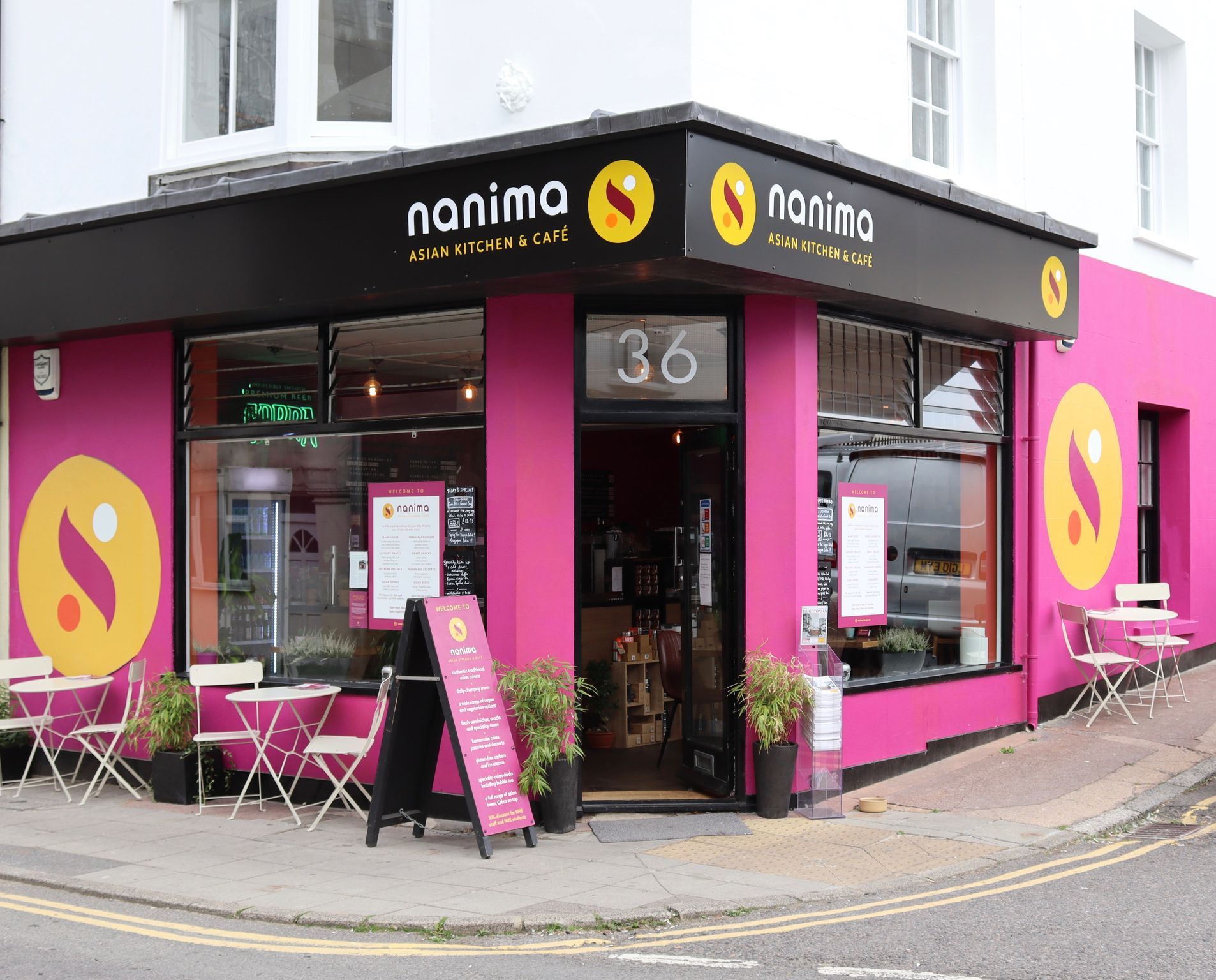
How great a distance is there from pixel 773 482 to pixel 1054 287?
10.9ft

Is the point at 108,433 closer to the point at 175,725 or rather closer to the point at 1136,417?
the point at 175,725

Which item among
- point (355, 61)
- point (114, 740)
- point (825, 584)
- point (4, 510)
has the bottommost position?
point (114, 740)

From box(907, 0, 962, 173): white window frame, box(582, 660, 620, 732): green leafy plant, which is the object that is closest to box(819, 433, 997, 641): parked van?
box(907, 0, 962, 173): white window frame

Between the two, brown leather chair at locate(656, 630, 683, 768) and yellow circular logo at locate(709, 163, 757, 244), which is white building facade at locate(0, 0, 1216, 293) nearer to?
yellow circular logo at locate(709, 163, 757, 244)

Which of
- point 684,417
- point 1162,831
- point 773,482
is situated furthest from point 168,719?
point 1162,831

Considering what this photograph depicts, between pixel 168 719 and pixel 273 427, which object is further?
pixel 273 427

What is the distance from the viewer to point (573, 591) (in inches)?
329

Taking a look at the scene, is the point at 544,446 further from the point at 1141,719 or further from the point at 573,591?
the point at 1141,719

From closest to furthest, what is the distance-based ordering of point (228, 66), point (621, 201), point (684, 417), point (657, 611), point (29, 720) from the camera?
point (621, 201), point (684, 417), point (29, 720), point (228, 66), point (657, 611)

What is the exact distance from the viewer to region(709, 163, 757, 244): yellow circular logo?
7.25m

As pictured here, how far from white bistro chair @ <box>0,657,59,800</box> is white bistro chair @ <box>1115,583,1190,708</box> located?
29.3ft

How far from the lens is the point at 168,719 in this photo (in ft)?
29.9

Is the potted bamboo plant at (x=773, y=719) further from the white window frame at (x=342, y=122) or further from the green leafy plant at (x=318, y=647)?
the white window frame at (x=342, y=122)

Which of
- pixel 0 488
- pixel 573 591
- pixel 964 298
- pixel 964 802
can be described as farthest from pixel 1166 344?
pixel 0 488
